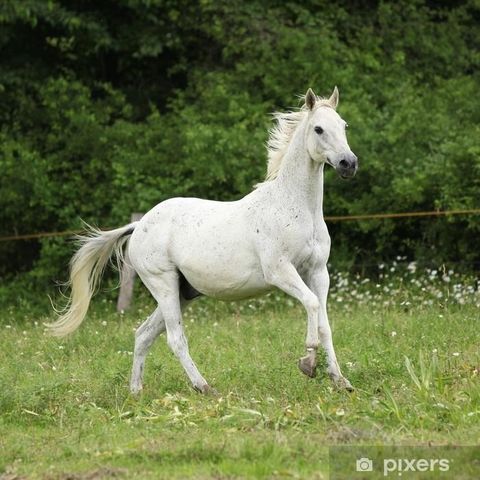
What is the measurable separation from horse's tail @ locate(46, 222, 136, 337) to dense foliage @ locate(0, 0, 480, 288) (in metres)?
5.21

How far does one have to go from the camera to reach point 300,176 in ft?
28.0

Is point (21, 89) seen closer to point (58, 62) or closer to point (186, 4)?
point (58, 62)

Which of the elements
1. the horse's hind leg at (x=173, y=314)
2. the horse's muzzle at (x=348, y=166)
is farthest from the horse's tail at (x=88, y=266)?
the horse's muzzle at (x=348, y=166)

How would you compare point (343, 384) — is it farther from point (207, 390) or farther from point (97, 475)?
point (97, 475)

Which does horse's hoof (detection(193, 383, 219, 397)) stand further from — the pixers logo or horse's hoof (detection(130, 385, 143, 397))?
the pixers logo

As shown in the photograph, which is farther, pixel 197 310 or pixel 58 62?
pixel 58 62

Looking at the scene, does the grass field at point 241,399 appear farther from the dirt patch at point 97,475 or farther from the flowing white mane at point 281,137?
the flowing white mane at point 281,137

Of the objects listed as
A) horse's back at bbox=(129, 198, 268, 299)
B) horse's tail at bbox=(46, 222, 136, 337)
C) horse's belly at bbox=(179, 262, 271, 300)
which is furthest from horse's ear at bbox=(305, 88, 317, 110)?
horse's tail at bbox=(46, 222, 136, 337)

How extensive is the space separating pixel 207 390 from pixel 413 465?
2748 millimetres

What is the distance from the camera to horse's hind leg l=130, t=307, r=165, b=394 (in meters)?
9.04

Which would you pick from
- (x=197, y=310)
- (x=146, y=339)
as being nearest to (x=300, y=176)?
(x=146, y=339)

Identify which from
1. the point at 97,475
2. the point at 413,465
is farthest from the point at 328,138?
the point at 97,475

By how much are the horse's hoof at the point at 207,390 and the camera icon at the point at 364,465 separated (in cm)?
237

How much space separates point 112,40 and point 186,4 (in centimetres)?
144
